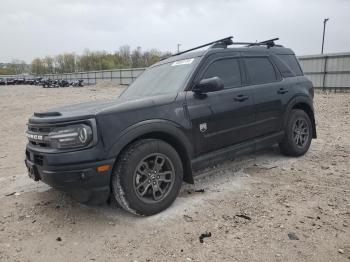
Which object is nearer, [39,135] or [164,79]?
[39,135]

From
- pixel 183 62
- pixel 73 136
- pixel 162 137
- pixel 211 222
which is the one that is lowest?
pixel 211 222

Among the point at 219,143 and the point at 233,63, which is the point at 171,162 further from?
the point at 233,63

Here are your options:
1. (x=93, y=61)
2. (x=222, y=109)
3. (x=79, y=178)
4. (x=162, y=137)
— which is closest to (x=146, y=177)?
(x=162, y=137)

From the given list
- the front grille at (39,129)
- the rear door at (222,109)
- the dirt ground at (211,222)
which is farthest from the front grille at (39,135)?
the rear door at (222,109)

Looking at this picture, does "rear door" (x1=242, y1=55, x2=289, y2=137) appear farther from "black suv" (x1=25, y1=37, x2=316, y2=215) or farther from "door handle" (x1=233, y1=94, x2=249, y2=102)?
"door handle" (x1=233, y1=94, x2=249, y2=102)

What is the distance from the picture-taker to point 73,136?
314 cm

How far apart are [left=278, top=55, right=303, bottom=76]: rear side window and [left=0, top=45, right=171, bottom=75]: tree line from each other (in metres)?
69.1

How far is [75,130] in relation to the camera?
316 cm

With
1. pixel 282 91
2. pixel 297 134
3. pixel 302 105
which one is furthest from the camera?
pixel 302 105

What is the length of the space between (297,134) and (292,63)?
1.26 m

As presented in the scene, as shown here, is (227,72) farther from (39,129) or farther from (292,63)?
(39,129)

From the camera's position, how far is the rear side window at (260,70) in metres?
4.79

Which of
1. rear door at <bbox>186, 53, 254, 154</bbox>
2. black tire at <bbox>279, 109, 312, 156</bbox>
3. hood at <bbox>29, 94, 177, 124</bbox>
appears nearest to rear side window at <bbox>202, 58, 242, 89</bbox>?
rear door at <bbox>186, 53, 254, 154</bbox>

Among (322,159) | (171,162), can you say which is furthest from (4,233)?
(322,159)
